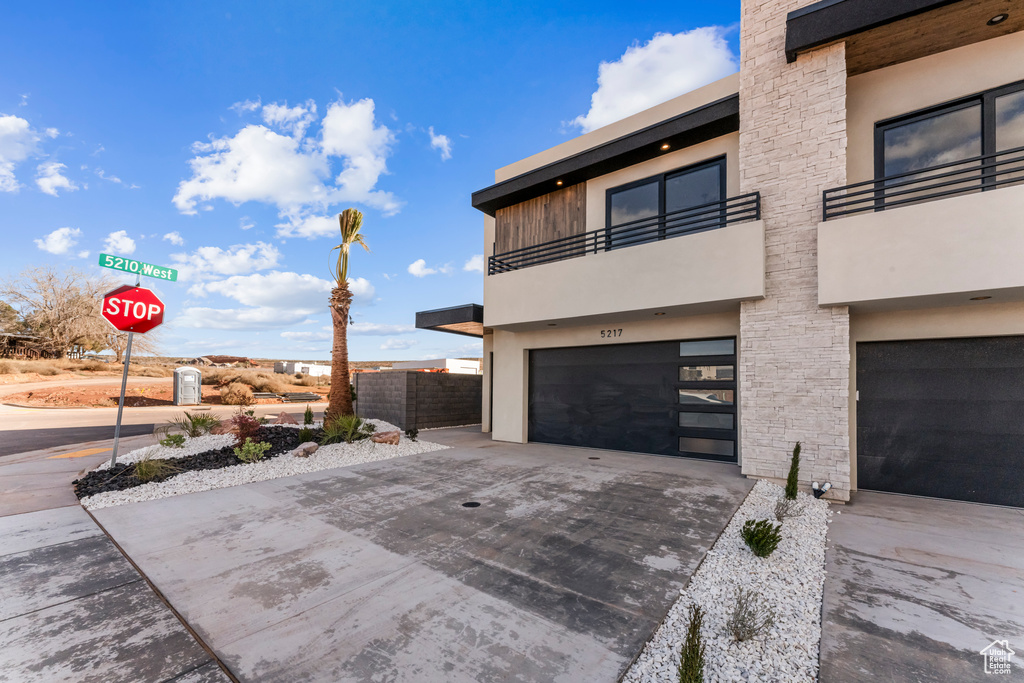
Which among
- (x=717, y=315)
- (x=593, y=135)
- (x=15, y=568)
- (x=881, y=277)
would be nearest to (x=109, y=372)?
(x=15, y=568)

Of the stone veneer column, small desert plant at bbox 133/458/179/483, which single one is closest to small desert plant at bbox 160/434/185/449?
small desert plant at bbox 133/458/179/483

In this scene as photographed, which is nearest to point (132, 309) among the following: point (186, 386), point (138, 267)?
point (138, 267)

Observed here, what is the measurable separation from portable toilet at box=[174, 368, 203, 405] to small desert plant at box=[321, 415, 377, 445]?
54.0 ft

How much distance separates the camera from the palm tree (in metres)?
10.8

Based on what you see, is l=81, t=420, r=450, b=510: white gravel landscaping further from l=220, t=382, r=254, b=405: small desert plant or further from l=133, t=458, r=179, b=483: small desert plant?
l=220, t=382, r=254, b=405: small desert plant

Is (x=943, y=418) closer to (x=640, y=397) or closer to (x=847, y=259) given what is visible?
(x=847, y=259)

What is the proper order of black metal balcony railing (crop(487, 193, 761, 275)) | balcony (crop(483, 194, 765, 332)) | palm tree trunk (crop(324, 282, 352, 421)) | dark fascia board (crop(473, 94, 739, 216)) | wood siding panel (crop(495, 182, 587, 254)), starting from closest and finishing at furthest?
balcony (crop(483, 194, 765, 332)), black metal balcony railing (crop(487, 193, 761, 275)), dark fascia board (crop(473, 94, 739, 216)), wood siding panel (crop(495, 182, 587, 254)), palm tree trunk (crop(324, 282, 352, 421))

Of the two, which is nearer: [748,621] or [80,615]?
[748,621]

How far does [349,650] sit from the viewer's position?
2557 mm

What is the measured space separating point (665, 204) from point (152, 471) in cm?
1112

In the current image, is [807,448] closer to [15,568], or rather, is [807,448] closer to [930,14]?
[930,14]

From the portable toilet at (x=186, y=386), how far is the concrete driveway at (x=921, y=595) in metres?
26.6

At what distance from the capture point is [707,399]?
834 centimetres

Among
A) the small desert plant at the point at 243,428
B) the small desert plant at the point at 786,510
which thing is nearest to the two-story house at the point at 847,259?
the small desert plant at the point at 786,510
